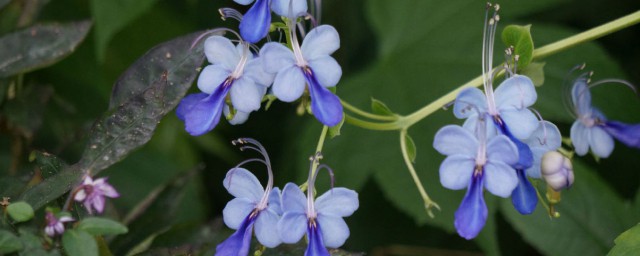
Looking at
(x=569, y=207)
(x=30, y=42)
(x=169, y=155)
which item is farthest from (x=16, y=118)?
(x=569, y=207)

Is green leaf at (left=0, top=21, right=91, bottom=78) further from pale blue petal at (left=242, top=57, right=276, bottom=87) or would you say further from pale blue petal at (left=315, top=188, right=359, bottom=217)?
pale blue petal at (left=315, top=188, right=359, bottom=217)

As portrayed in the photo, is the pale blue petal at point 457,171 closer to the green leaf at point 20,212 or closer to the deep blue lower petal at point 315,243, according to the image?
the deep blue lower petal at point 315,243

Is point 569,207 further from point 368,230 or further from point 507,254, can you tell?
point 368,230

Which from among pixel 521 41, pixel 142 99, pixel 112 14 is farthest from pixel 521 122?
pixel 112 14

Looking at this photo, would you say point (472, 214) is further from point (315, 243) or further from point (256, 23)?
point (256, 23)

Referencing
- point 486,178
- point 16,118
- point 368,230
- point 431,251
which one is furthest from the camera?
point 368,230

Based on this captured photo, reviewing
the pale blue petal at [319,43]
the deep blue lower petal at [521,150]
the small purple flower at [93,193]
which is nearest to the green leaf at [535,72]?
the deep blue lower petal at [521,150]

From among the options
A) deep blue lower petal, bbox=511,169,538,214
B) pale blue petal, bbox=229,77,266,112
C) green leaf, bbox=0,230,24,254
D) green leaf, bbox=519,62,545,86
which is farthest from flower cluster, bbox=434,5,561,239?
green leaf, bbox=0,230,24,254
